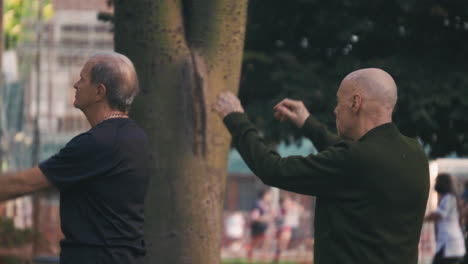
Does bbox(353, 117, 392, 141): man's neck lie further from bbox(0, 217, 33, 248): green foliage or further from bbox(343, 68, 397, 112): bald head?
bbox(0, 217, 33, 248): green foliage

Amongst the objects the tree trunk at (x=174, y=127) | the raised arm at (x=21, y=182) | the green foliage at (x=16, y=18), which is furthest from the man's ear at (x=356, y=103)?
the green foliage at (x=16, y=18)

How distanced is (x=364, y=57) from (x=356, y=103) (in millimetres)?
9914

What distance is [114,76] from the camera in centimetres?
490

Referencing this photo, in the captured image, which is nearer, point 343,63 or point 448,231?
point 448,231

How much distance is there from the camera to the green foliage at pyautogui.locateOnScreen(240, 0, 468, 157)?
13.9 m

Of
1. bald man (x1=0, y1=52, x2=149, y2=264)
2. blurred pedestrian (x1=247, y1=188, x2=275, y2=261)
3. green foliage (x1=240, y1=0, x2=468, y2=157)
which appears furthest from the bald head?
blurred pedestrian (x1=247, y1=188, x2=275, y2=261)

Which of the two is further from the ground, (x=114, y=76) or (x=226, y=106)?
(x=114, y=76)

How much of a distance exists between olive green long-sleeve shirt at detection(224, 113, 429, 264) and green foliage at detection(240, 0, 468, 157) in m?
8.90

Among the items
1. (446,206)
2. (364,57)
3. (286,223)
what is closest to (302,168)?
(446,206)

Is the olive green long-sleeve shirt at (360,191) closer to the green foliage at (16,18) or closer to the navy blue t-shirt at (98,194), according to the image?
the navy blue t-shirt at (98,194)

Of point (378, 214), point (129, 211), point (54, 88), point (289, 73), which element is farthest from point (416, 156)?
point (54, 88)

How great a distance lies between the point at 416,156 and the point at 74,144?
1.31 m

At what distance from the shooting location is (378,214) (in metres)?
4.67

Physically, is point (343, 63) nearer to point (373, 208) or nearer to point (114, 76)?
point (114, 76)
